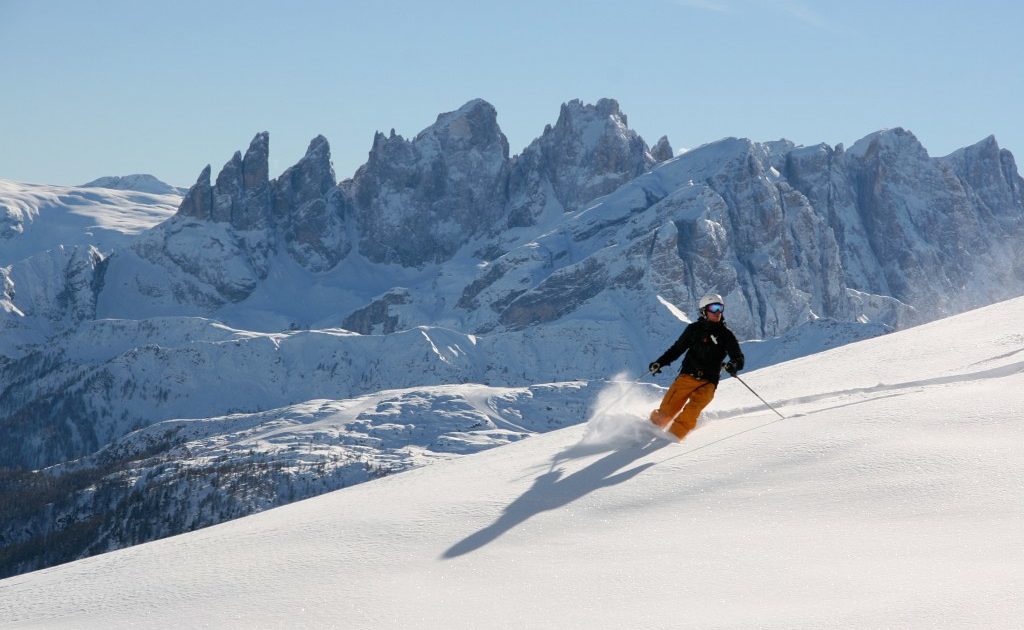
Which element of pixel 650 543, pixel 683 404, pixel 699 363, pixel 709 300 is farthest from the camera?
pixel 709 300

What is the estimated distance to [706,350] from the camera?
754 inches

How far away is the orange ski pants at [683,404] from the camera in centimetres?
1792

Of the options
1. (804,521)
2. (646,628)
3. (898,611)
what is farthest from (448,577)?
(898,611)

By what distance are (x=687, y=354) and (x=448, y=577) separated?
802cm

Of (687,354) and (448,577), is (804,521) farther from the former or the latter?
(687,354)

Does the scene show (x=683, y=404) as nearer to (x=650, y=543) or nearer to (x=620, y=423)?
(x=620, y=423)

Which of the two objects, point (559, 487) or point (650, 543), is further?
point (559, 487)

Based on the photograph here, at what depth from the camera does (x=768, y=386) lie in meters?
22.4

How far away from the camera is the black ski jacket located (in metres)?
19.0

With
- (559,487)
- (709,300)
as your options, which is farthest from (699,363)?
(559,487)

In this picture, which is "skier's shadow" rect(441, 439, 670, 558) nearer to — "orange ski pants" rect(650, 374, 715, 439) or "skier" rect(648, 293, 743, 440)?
"orange ski pants" rect(650, 374, 715, 439)

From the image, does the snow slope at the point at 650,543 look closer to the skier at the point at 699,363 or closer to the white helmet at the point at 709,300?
the skier at the point at 699,363

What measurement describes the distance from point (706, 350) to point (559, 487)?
186 inches

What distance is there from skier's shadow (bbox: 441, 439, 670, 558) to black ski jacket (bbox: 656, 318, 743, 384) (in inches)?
65.6
